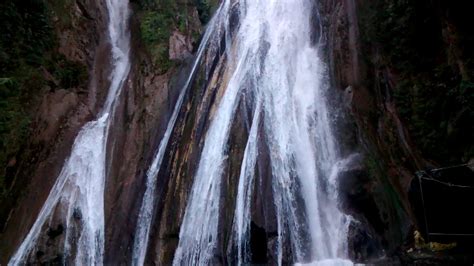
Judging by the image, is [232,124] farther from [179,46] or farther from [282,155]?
[179,46]

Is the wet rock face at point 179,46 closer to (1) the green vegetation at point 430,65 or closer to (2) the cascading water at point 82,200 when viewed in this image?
(2) the cascading water at point 82,200

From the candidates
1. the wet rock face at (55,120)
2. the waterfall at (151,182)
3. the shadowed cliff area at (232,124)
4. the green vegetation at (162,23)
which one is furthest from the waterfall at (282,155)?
the wet rock face at (55,120)

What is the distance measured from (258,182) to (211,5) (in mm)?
9186

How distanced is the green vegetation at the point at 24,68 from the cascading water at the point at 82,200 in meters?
1.24

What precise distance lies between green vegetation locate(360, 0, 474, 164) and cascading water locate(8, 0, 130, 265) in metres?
7.82

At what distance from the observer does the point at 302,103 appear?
37.4 feet

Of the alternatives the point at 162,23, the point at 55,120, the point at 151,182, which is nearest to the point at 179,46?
the point at 162,23

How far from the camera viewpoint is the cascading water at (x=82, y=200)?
10093 millimetres

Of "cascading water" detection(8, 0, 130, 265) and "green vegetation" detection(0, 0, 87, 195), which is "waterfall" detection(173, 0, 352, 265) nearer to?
"cascading water" detection(8, 0, 130, 265)

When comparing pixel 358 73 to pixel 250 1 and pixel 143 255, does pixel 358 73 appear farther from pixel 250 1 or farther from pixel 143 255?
pixel 143 255

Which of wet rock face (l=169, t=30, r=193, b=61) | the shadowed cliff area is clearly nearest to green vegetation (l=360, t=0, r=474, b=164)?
the shadowed cliff area

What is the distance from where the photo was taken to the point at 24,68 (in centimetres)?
1208

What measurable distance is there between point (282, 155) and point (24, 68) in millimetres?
7627

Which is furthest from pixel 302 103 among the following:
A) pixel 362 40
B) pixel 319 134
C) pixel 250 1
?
pixel 250 1
